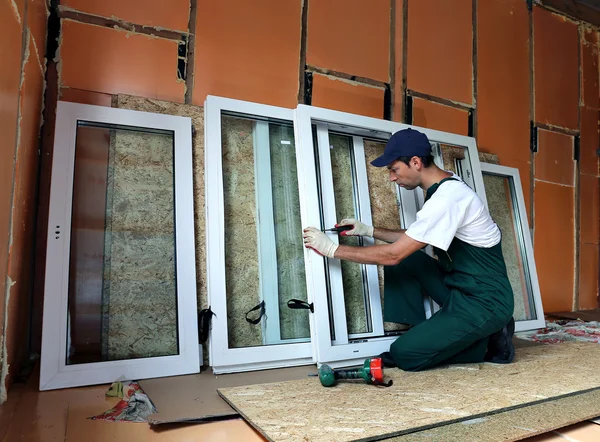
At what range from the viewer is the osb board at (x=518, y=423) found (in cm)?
137

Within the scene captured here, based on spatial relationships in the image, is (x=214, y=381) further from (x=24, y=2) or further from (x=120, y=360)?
(x=24, y=2)

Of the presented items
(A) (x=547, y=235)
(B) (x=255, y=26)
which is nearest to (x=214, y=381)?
(B) (x=255, y=26)

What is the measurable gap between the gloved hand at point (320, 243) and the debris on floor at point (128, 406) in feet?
3.28

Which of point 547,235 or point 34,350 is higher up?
point 547,235

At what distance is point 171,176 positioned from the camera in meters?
2.30

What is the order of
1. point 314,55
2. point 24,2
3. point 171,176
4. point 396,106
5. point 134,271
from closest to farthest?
1. point 24,2
2. point 134,271
3. point 171,176
4. point 314,55
5. point 396,106

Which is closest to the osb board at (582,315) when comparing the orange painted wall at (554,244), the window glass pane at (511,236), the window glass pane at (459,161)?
the orange painted wall at (554,244)

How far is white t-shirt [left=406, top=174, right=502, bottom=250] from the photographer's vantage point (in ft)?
6.52

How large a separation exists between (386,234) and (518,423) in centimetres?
115

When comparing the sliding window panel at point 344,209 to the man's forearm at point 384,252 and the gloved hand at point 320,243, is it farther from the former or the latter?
the man's forearm at point 384,252

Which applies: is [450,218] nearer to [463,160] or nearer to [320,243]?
[320,243]

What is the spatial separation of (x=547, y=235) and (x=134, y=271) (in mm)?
3558

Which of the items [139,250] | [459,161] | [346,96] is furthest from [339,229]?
[459,161]

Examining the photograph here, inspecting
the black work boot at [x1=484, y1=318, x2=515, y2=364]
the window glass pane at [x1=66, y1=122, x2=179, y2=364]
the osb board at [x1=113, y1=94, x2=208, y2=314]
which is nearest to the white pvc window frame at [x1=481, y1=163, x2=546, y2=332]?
the black work boot at [x1=484, y1=318, x2=515, y2=364]
